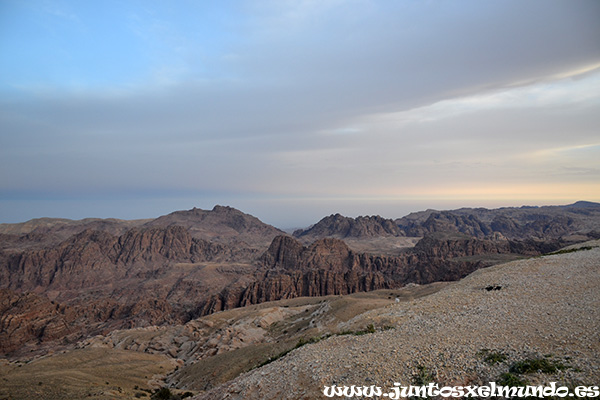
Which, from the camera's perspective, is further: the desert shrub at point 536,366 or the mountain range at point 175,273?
the mountain range at point 175,273

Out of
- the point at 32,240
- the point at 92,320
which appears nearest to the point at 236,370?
the point at 92,320

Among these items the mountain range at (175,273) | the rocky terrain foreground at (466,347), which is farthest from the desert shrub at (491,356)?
the mountain range at (175,273)

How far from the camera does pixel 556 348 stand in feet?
38.6

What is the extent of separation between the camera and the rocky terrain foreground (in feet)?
36.3

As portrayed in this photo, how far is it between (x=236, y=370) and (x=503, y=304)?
21.3 m

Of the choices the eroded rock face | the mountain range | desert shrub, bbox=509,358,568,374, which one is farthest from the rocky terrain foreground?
the eroded rock face

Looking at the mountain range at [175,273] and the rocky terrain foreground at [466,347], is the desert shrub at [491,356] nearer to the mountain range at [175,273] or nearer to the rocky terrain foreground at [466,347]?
the rocky terrain foreground at [466,347]

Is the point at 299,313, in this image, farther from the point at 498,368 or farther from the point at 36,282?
the point at 36,282

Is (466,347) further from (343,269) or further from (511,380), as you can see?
(343,269)

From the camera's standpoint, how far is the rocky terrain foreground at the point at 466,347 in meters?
11.1

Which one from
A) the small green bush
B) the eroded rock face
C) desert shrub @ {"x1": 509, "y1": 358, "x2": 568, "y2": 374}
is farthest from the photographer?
the eroded rock face

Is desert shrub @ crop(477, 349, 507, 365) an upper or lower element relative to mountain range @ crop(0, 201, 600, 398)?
upper

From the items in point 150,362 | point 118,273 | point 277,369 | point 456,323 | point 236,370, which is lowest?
point 118,273

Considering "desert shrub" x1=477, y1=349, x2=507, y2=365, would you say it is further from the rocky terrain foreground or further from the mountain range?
the mountain range
